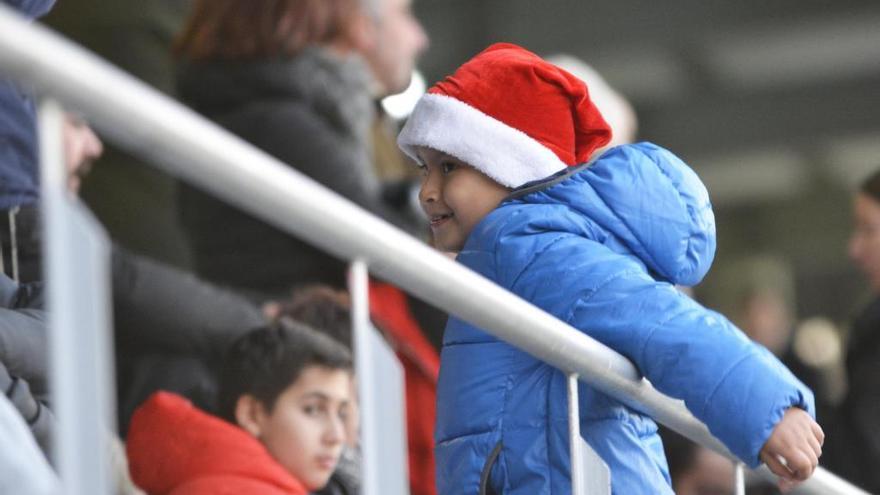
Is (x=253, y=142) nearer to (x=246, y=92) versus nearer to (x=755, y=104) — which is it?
(x=246, y=92)

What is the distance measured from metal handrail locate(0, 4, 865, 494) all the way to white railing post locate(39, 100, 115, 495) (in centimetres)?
5

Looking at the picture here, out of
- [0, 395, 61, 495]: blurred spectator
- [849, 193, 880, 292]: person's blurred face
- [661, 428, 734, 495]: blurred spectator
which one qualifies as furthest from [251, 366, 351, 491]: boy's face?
[849, 193, 880, 292]: person's blurred face

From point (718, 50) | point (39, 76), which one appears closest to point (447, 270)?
point (39, 76)

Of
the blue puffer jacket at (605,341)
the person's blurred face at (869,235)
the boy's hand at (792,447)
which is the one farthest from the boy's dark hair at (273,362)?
the person's blurred face at (869,235)

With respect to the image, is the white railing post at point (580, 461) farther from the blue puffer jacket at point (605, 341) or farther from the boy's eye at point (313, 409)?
the boy's eye at point (313, 409)

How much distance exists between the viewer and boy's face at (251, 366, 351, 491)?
3.11 meters

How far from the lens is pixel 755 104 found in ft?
37.1

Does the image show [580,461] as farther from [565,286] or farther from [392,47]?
[392,47]

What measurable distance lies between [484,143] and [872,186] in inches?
94.1

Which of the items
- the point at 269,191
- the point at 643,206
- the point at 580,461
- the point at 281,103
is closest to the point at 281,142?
the point at 281,103

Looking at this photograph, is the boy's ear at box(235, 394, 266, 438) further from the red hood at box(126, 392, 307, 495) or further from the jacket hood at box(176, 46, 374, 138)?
the jacket hood at box(176, 46, 374, 138)

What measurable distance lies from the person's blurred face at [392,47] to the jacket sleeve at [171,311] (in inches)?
34.0

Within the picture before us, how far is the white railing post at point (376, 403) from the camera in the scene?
73.5 inches

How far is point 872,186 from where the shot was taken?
4812 mm
